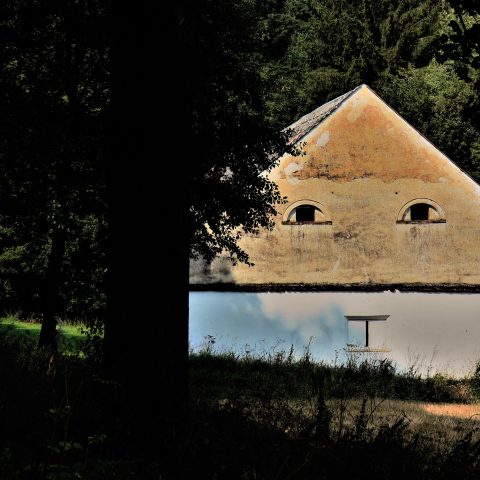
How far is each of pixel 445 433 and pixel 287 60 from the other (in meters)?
42.1

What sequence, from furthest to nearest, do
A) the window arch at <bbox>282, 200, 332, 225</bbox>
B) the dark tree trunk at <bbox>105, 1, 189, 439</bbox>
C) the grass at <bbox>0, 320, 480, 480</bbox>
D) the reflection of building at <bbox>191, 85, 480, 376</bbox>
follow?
the window arch at <bbox>282, 200, 332, 225</bbox> → the reflection of building at <bbox>191, 85, 480, 376</bbox> → the dark tree trunk at <bbox>105, 1, 189, 439</bbox> → the grass at <bbox>0, 320, 480, 480</bbox>

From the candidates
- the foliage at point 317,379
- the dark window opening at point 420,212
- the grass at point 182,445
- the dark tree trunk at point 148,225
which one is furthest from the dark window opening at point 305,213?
the dark tree trunk at point 148,225

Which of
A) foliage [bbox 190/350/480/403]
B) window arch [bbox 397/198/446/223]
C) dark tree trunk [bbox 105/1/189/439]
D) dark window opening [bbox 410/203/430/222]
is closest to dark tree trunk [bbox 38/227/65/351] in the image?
foliage [bbox 190/350/480/403]

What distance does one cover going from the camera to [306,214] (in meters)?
23.7

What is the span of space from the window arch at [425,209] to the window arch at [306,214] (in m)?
2.16

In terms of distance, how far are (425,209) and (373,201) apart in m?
1.60

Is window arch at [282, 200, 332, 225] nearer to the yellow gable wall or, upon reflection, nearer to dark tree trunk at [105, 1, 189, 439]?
the yellow gable wall

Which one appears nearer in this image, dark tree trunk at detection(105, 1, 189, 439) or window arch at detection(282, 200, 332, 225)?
dark tree trunk at detection(105, 1, 189, 439)

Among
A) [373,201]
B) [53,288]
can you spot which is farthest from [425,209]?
[53,288]

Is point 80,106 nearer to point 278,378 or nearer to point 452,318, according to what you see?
point 278,378

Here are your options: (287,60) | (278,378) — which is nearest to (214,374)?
(278,378)

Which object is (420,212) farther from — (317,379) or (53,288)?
(53,288)

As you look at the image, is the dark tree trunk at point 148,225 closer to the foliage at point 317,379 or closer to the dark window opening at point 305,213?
the foliage at point 317,379

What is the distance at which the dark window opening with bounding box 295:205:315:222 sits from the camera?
23.6 meters
